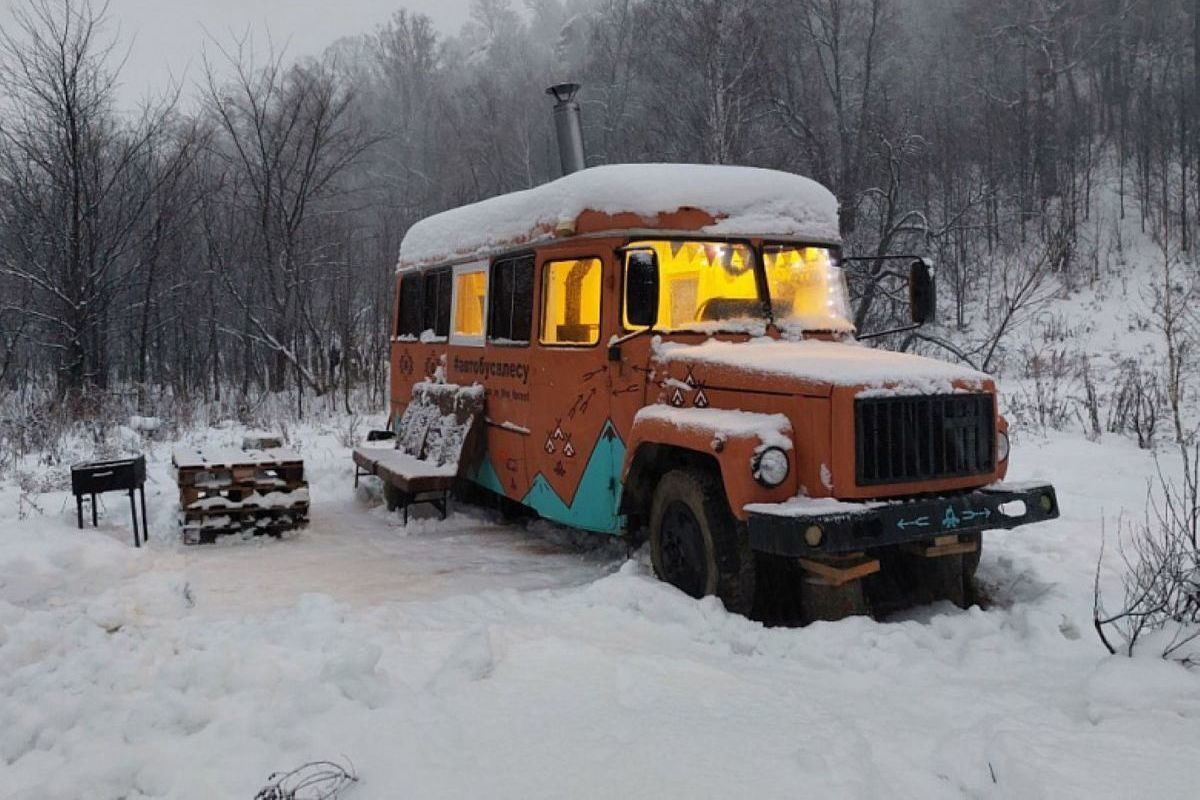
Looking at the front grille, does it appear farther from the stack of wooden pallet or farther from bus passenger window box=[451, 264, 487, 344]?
the stack of wooden pallet

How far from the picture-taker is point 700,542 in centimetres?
518

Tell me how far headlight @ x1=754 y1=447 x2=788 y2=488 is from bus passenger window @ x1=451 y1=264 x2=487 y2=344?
13.4 feet

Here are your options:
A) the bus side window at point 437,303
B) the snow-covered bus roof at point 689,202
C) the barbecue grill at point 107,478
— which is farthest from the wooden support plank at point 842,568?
the barbecue grill at point 107,478

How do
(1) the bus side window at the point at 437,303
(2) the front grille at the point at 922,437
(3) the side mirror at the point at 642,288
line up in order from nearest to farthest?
(2) the front grille at the point at 922,437 → (3) the side mirror at the point at 642,288 → (1) the bus side window at the point at 437,303

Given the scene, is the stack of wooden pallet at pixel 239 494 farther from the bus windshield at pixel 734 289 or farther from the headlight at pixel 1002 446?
the headlight at pixel 1002 446

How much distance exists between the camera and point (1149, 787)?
9.27 feet

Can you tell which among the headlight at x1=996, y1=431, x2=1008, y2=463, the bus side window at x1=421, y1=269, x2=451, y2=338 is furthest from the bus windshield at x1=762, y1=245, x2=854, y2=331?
the bus side window at x1=421, y1=269, x2=451, y2=338

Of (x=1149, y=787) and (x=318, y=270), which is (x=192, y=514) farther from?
(x=318, y=270)

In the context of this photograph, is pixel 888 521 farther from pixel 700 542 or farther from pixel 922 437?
pixel 700 542

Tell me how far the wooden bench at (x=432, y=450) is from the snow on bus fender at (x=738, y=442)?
10.5ft

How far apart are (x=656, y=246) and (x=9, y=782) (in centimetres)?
458

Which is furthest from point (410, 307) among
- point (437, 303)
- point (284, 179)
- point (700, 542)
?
point (284, 179)

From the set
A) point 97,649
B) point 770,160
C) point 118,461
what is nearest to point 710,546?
point 97,649

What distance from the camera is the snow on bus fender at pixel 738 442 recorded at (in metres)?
4.61
